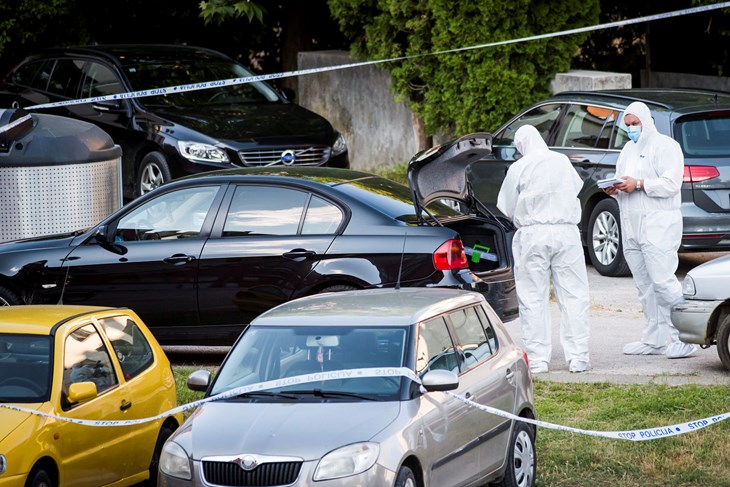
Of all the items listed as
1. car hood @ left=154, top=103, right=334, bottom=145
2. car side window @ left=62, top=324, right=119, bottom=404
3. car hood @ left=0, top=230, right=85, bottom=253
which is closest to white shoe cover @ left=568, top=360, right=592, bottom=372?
car side window @ left=62, top=324, right=119, bottom=404

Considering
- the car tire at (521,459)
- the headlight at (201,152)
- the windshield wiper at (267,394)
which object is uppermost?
the headlight at (201,152)

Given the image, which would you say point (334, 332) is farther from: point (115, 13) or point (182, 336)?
point (115, 13)

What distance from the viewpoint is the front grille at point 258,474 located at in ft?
20.6

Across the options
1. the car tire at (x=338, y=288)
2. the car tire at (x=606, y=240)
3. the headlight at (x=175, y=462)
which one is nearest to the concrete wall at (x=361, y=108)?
the car tire at (x=606, y=240)

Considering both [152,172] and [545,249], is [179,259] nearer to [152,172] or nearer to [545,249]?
[545,249]

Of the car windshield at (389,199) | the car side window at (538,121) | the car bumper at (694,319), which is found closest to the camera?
the car bumper at (694,319)

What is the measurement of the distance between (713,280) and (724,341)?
0.45 meters

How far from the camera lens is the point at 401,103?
61.8 feet

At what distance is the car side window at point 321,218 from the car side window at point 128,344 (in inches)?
86.7

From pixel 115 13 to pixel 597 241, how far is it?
1088 centimetres

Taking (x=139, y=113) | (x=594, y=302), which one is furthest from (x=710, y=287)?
(x=139, y=113)

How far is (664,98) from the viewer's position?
13.3 metres

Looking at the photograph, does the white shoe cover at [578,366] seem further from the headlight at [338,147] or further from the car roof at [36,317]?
the headlight at [338,147]

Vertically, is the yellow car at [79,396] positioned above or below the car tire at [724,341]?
above
